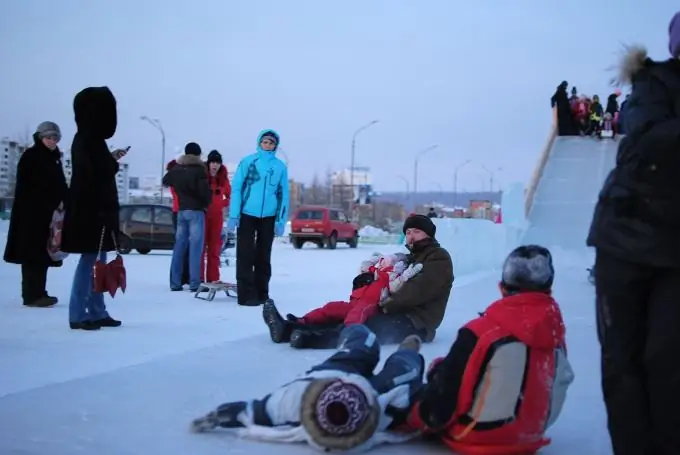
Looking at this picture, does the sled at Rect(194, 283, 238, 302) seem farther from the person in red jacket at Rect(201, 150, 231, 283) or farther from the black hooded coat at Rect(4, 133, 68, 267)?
the black hooded coat at Rect(4, 133, 68, 267)

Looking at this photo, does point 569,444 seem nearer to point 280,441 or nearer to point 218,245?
point 280,441

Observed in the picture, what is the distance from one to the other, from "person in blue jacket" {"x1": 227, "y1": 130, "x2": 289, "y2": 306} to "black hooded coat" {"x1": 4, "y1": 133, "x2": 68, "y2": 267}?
1789 millimetres

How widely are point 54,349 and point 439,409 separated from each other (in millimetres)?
2976

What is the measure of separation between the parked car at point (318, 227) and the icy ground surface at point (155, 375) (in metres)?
19.9

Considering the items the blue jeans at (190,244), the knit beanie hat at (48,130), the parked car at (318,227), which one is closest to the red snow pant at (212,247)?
the blue jeans at (190,244)

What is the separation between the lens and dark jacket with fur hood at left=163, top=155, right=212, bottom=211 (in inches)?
360

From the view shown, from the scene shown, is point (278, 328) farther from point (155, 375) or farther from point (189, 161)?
point (189, 161)

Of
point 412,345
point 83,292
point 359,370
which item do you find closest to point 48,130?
point 83,292

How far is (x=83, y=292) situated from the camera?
19.3 ft

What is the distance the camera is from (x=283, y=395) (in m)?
3.15

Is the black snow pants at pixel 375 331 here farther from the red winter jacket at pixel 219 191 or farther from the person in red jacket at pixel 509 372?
the red winter jacket at pixel 219 191

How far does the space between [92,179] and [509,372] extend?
3.95m

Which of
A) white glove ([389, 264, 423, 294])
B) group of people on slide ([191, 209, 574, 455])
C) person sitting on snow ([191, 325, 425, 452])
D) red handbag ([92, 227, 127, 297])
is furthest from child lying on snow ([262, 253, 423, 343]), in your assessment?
group of people on slide ([191, 209, 574, 455])

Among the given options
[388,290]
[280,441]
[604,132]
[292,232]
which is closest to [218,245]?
[388,290]
